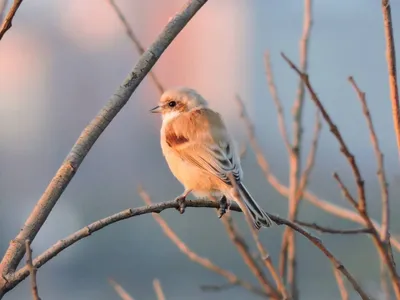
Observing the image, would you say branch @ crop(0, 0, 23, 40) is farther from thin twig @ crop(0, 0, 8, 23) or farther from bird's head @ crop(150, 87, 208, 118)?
bird's head @ crop(150, 87, 208, 118)

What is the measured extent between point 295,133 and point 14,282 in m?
1.22

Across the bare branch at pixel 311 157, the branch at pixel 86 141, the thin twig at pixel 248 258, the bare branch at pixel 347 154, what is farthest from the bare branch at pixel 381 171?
the bare branch at pixel 311 157

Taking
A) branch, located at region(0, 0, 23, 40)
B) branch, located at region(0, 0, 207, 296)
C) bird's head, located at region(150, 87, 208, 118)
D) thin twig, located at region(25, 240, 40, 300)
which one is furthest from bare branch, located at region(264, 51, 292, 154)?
thin twig, located at region(25, 240, 40, 300)

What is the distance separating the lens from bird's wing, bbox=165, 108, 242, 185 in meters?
2.41

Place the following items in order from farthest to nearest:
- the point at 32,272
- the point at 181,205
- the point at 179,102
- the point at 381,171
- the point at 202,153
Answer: the point at 179,102 < the point at 202,153 < the point at 181,205 < the point at 381,171 < the point at 32,272

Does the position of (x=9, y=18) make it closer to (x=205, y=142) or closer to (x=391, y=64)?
(x=391, y=64)

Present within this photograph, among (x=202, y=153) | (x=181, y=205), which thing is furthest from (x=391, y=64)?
(x=202, y=153)

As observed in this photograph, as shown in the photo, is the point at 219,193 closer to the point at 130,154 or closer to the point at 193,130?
the point at 193,130

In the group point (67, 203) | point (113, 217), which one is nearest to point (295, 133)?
point (113, 217)

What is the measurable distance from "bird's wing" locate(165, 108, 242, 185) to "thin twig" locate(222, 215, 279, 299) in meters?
0.25

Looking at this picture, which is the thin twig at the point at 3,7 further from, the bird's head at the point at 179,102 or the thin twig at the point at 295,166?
the bird's head at the point at 179,102

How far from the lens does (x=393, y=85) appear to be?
4.39 ft

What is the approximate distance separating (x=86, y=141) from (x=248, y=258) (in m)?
0.78

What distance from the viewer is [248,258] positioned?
197 cm
